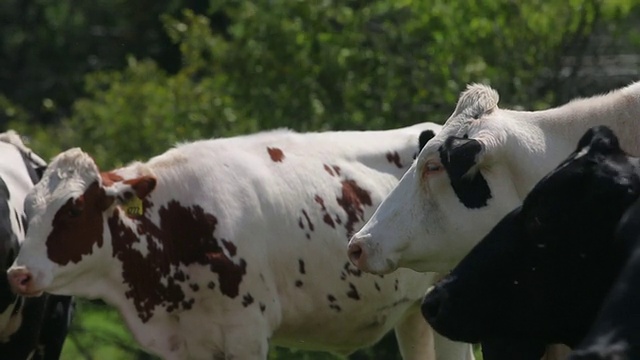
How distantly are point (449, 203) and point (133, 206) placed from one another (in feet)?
A: 7.60

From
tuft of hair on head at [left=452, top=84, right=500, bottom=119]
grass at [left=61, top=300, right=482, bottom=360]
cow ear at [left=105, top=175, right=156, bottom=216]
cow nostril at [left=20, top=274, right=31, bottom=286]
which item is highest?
tuft of hair on head at [left=452, top=84, right=500, bottom=119]

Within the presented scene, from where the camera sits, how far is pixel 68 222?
841 cm

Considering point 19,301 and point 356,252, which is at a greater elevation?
point 356,252

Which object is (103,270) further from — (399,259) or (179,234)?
(399,259)

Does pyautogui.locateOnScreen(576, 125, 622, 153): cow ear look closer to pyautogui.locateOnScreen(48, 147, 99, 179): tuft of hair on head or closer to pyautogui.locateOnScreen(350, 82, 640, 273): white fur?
pyautogui.locateOnScreen(350, 82, 640, 273): white fur

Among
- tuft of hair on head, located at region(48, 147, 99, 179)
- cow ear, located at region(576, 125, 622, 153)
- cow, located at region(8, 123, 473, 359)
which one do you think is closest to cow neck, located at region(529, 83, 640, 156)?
cow ear, located at region(576, 125, 622, 153)

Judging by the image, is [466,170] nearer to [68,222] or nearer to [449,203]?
[449,203]

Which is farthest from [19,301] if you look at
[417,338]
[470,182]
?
[470,182]

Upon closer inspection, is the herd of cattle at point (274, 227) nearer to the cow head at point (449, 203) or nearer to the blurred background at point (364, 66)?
the cow head at point (449, 203)

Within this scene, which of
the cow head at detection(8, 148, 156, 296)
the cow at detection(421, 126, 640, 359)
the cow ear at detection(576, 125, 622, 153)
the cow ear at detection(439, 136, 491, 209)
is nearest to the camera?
the cow at detection(421, 126, 640, 359)

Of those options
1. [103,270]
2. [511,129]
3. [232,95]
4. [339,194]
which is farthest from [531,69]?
[511,129]

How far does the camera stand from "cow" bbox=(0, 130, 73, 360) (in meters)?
8.56

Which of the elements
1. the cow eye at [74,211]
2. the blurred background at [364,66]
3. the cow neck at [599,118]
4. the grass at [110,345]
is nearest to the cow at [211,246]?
the cow eye at [74,211]

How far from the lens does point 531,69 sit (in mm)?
12961
